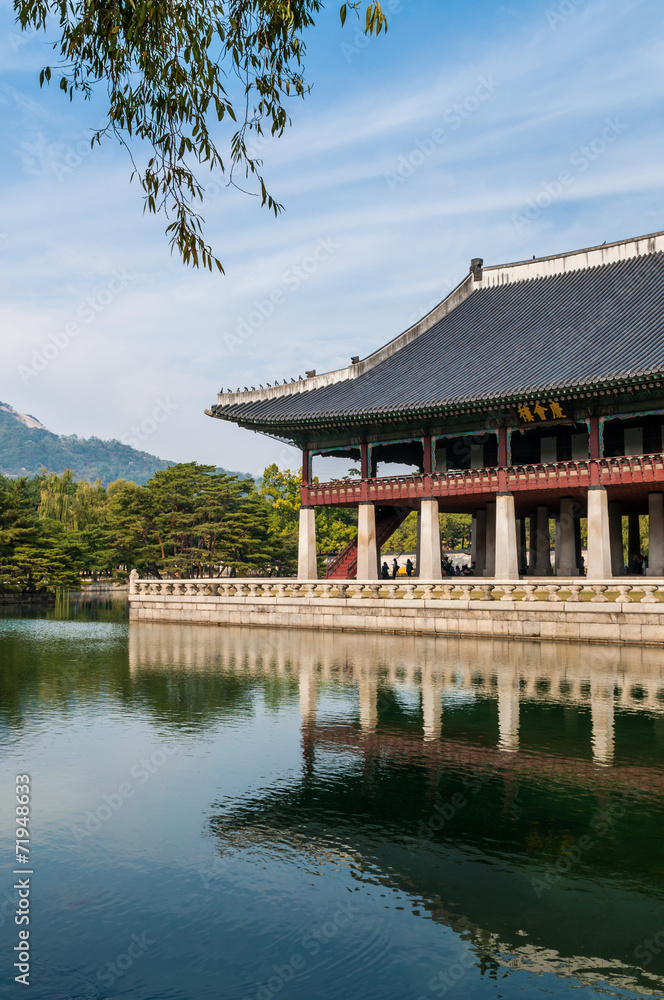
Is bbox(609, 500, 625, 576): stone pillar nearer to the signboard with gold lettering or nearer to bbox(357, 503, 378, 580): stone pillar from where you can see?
the signboard with gold lettering

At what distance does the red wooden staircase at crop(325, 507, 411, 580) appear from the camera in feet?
142

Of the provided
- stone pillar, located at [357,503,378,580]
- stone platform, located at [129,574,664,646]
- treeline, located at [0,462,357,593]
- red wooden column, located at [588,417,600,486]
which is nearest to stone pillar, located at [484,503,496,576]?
stone pillar, located at [357,503,378,580]

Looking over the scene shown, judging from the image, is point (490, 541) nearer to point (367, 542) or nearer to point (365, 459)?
point (367, 542)

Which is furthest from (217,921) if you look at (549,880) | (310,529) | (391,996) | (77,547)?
(77,547)

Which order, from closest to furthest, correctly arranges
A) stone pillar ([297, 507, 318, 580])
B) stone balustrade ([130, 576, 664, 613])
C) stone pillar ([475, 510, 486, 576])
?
stone balustrade ([130, 576, 664, 613]) → stone pillar ([297, 507, 318, 580]) → stone pillar ([475, 510, 486, 576])

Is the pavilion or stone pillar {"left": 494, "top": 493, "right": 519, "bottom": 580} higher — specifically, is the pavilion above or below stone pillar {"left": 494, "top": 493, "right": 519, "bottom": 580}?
above

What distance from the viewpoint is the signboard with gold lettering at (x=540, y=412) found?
34219mm

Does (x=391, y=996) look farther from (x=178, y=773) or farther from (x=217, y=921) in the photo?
(x=178, y=773)

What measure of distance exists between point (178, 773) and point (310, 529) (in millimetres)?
31632

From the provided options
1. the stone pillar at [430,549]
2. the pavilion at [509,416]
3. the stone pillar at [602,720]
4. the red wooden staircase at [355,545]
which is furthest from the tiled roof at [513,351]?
the stone pillar at [602,720]

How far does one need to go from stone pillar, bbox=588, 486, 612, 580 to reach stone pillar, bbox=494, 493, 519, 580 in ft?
11.8

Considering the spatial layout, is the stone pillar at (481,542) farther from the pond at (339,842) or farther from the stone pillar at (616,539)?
the pond at (339,842)

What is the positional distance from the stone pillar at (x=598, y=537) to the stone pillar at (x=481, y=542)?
11593 millimetres

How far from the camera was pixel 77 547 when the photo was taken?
6322 cm
